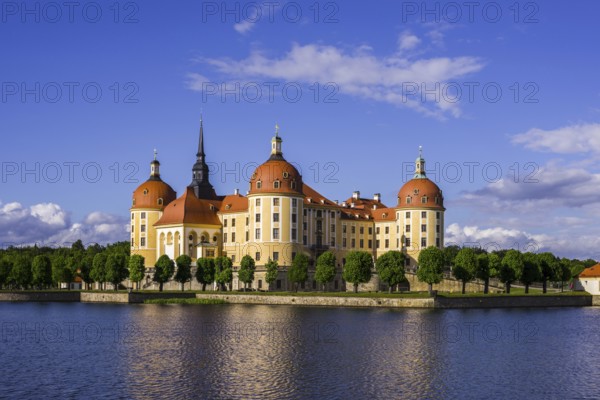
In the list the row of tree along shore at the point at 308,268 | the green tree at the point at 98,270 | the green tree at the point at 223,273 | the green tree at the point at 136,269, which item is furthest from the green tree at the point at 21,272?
the green tree at the point at 223,273

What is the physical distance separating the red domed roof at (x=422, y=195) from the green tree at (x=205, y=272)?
116ft

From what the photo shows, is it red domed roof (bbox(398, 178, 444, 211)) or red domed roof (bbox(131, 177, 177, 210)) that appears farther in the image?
red domed roof (bbox(131, 177, 177, 210))

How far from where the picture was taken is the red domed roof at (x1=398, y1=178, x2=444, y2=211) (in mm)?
129875

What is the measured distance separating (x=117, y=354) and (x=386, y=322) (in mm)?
27994

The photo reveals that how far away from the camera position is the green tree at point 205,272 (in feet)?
373

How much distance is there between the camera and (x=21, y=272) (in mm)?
119562

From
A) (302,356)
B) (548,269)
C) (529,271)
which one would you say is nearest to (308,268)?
(529,271)

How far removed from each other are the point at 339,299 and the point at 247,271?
69.8 feet

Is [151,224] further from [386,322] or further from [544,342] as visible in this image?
[544,342]

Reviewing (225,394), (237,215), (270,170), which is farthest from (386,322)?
(237,215)

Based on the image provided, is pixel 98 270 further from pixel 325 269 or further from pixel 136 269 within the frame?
pixel 325 269

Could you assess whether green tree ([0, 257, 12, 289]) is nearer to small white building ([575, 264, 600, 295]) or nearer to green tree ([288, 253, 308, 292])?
green tree ([288, 253, 308, 292])

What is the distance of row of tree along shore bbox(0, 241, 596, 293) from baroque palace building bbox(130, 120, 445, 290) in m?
4.16

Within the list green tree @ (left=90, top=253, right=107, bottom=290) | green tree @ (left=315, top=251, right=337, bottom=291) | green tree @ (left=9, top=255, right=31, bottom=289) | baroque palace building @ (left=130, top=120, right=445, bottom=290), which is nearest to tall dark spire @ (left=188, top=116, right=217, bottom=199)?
baroque palace building @ (left=130, top=120, right=445, bottom=290)
